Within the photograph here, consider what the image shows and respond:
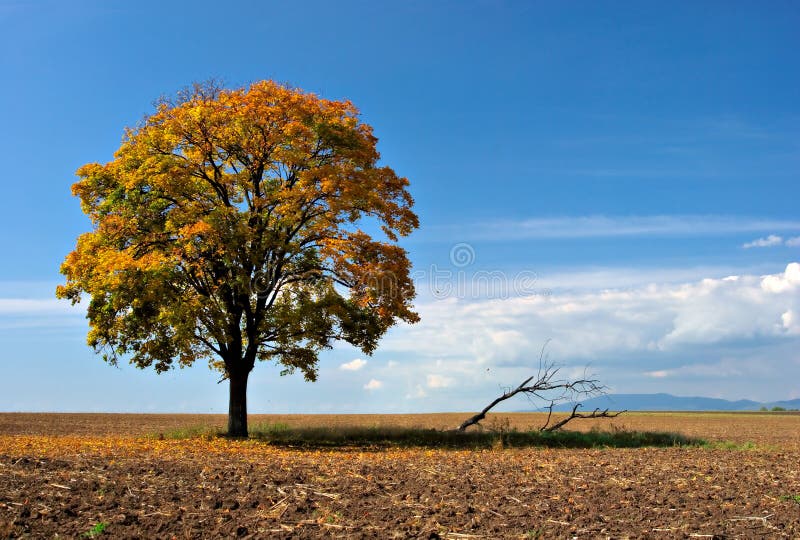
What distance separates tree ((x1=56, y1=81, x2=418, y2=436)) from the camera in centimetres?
2895

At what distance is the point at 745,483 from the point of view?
16.6 metres

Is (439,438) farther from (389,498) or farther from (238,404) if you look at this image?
(389,498)

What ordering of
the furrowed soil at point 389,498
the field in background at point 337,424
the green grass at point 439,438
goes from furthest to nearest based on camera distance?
the field in background at point 337,424, the green grass at point 439,438, the furrowed soil at point 389,498

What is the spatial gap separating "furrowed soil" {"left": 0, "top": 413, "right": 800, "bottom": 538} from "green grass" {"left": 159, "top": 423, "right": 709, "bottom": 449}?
7.37 metres

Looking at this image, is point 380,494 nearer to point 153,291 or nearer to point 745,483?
point 745,483

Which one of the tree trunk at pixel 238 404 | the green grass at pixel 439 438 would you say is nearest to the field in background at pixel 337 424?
the green grass at pixel 439 438

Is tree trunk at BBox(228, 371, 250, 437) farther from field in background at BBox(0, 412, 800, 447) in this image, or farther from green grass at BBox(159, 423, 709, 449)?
field in background at BBox(0, 412, 800, 447)

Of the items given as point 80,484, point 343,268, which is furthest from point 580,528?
point 343,268

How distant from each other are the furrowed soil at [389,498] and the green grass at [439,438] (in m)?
7.37

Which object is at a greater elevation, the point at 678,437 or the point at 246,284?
the point at 246,284

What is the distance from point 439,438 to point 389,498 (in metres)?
16.4

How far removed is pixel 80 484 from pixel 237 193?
20592mm

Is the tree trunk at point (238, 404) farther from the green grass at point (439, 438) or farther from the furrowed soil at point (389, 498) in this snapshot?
the furrowed soil at point (389, 498)

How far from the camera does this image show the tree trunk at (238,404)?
31516mm
